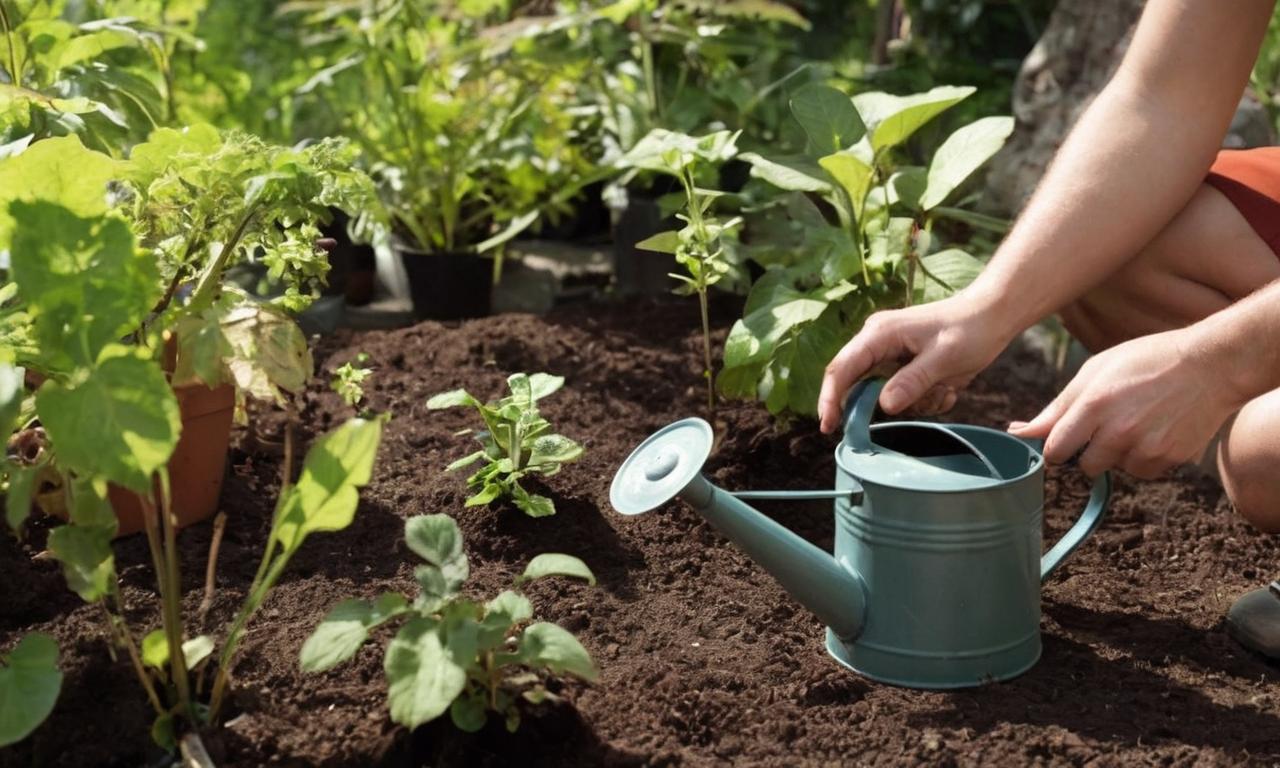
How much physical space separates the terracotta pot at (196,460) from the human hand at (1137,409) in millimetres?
1118

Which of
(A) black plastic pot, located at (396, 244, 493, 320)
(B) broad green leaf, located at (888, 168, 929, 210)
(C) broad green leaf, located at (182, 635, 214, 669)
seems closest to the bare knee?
(B) broad green leaf, located at (888, 168, 929, 210)

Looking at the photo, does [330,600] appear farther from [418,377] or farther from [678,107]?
[678,107]

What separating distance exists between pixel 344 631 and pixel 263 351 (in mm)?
473

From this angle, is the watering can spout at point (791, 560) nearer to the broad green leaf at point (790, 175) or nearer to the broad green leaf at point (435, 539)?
the broad green leaf at point (435, 539)

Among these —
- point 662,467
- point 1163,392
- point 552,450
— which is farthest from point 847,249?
point 662,467

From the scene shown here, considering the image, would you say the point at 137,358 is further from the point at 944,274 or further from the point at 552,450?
the point at 944,274

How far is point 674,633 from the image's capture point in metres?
→ 1.84

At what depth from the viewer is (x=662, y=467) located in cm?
157

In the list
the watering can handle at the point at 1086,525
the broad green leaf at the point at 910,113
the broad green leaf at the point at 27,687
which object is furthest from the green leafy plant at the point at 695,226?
the broad green leaf at the point at 27,687

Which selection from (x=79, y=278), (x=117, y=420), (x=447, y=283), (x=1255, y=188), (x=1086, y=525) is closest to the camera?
(x=117, y=420)

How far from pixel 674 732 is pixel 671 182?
2.13 m

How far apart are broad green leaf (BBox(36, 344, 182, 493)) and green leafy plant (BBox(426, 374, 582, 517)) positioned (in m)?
0.70

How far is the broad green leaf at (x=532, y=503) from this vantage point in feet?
6.51

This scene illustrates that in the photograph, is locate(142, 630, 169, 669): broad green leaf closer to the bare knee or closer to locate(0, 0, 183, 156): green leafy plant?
locate(0, 0, 183, 156): green leafy plant
